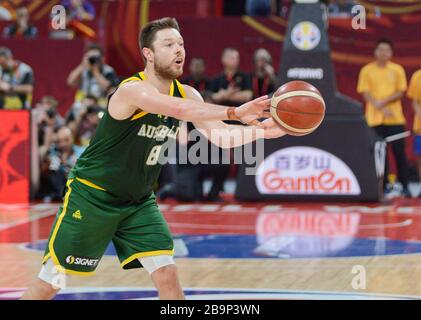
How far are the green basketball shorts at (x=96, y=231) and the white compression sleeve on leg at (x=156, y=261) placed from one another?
27 millimetres

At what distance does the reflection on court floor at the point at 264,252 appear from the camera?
782cm

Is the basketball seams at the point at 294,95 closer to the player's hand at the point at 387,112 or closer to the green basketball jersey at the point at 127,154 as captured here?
the green basketball jersey at the point at 127,154

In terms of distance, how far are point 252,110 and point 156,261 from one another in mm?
1215

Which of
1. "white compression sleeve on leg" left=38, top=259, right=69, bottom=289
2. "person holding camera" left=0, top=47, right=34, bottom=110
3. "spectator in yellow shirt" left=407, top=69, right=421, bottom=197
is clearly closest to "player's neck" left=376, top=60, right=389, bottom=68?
"spectator in yellow shirt" left=407, top=69, right=421, bottom=197

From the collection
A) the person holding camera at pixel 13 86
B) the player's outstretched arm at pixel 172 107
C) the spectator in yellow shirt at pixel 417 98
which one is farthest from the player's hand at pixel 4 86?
the player's outstretched arm at pixel 172 107

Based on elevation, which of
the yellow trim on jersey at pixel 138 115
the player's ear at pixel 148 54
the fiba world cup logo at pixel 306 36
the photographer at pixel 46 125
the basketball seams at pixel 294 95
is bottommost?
the photographer at pixel 46 125

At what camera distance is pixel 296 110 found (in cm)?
540

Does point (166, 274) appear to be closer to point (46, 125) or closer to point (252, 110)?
point (252, 110)

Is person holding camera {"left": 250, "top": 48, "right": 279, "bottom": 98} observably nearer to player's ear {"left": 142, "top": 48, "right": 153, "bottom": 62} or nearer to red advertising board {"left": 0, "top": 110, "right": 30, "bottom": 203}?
red advertising board {"left": 0, "top": 110, "right": 30, "bottom": 203}

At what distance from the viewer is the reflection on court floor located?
782 cm

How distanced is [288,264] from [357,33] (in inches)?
302

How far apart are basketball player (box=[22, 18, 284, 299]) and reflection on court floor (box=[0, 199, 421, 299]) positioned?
165 centimetres

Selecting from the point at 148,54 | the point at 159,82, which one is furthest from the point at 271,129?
the point at 148,54

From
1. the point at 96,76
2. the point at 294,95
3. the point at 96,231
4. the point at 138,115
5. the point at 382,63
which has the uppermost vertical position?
the point at 382,63
